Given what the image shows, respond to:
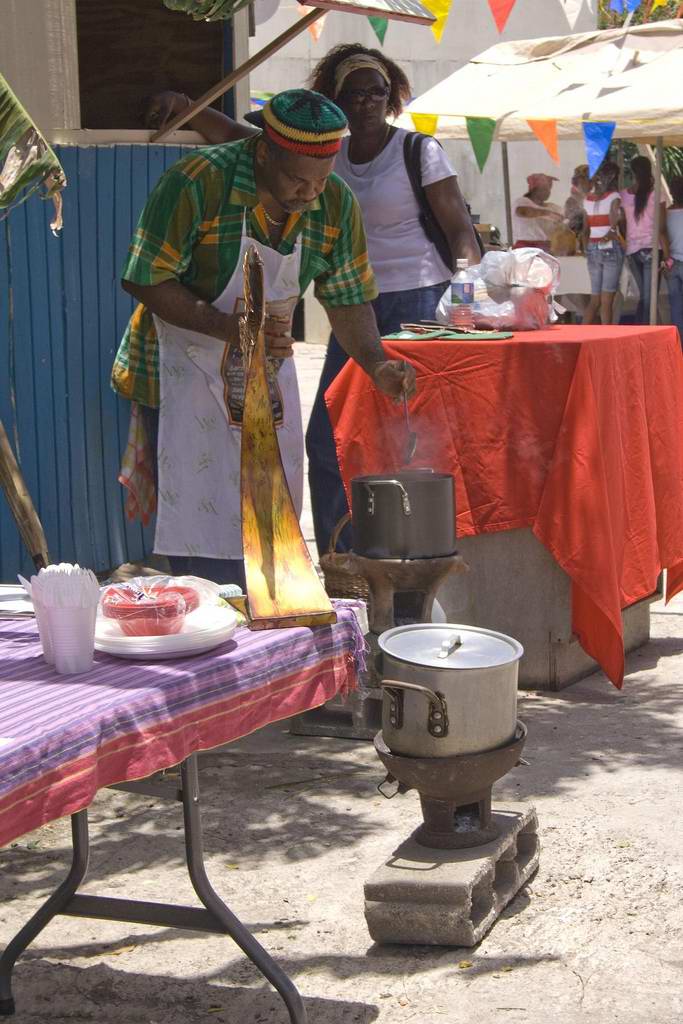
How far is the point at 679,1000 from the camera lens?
320 centimetres

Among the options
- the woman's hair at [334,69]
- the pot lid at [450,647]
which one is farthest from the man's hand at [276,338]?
the woman's hair at [334,69]

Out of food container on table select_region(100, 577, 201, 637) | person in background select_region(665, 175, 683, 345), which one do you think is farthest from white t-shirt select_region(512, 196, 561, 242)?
food container on table select_region(100, 577, 201, 637)

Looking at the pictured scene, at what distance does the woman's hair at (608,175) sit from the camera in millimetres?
15766

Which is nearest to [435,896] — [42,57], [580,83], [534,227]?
[42,57]

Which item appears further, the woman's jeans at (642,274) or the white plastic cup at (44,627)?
the woman's jeans at (642,274)

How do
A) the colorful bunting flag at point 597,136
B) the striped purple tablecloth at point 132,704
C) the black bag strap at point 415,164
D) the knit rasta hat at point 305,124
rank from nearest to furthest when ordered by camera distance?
the striped purple tablecloth at point 132,704 < the knit rasta hat at point 305,124 < the black bag strap at point 415,164 < the colorful bunting flag at point 597,136

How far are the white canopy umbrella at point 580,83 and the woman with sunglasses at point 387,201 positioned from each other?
3.41m

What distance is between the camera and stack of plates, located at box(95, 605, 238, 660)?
2.69 meters

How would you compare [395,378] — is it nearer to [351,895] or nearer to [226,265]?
[226,265]

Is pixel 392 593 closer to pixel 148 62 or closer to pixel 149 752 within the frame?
pixel 149 752

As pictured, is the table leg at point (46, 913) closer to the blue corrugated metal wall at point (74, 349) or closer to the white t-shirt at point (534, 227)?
the blue corrugated metal wall at point (74, 349)

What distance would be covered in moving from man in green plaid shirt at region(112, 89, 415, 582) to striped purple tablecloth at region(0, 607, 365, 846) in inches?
56.9

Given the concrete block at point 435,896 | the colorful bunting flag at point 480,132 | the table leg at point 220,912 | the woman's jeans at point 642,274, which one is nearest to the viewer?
the table leg at point 220,912

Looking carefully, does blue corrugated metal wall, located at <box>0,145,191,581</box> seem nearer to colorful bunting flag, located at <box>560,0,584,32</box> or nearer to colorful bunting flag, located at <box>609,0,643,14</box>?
colorful bunting flag, located at <box>609,0,643,14</box>
